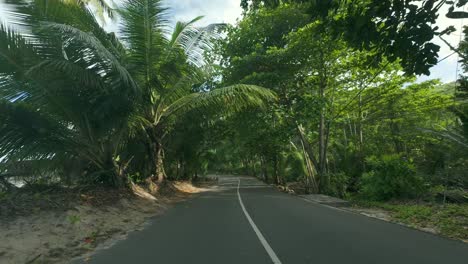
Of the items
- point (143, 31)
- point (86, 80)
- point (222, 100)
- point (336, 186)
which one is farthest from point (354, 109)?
point (86, 80)

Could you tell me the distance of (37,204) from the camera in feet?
32.6

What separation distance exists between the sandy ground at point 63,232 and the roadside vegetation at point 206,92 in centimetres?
86

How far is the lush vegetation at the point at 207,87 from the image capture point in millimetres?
7228

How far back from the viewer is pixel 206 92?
18344 mm

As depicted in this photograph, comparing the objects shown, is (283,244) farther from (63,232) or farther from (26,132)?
(26,132)

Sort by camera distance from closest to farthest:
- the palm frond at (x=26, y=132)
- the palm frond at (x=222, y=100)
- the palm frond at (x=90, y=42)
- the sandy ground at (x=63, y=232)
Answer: the sandy ground at (x=63, y=232), the palm frond at (x=90, y=42), the palm frond at (x=26, y=132), the palm frond at (x=222, y=100)

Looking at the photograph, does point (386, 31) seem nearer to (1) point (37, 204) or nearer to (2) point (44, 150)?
(1) point (37, 204)

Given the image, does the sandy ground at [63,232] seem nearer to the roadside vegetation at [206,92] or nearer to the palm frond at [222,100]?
the roadside vegetation at [206,92]

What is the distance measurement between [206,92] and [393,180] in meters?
Answer: 9.05

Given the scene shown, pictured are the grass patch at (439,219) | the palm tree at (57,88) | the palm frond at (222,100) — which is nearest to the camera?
the grass patch at (439,219)

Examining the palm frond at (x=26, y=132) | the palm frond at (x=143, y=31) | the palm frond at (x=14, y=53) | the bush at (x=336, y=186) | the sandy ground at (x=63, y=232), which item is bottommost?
the sandy ground at (x=63, y=232)

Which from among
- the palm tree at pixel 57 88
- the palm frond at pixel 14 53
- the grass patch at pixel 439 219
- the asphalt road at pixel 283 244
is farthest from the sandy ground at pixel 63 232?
the grass patch at pixel 439 219

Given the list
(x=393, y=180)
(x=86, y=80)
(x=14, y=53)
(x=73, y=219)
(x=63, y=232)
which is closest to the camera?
(x=63, y=232)

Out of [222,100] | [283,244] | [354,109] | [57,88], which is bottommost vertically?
[283,244]
